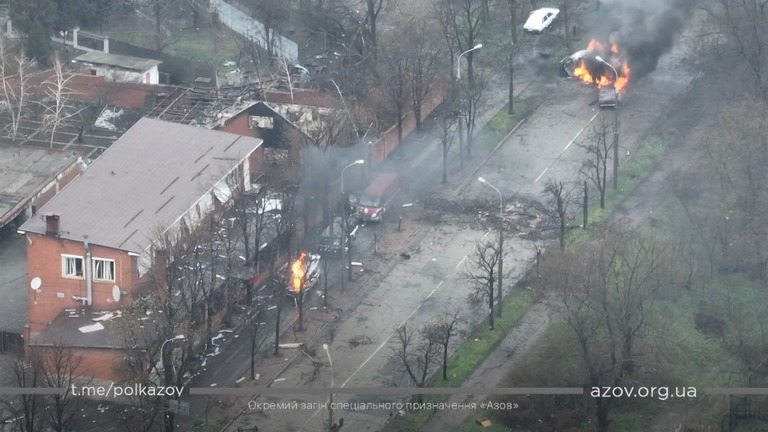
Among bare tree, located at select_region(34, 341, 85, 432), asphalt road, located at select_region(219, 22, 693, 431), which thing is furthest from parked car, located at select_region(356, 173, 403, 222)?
bare tree, located at select_region(34, 341, 85, 432)

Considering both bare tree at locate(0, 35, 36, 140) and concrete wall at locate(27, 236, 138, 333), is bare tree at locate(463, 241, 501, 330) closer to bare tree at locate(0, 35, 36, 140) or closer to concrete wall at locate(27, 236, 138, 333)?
concrete wall at locate(27, 236, 138, 333)

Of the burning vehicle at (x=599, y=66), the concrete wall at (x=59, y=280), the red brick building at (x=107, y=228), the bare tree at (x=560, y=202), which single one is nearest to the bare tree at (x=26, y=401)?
the red brick building at (x=107, y=228)

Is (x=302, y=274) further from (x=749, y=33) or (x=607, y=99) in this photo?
(x=749, y=33)

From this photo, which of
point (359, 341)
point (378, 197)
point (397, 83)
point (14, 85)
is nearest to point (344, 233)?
point (378, 197)

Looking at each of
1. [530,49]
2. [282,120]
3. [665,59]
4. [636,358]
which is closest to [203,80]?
[282,120]

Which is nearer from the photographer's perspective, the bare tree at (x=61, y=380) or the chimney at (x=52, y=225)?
the bare tree at (x=61, y=380)

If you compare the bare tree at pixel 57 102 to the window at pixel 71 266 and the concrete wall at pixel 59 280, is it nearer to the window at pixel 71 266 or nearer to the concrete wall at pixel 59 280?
the concrete wall at pixel 59 280
